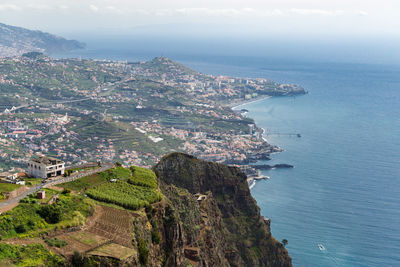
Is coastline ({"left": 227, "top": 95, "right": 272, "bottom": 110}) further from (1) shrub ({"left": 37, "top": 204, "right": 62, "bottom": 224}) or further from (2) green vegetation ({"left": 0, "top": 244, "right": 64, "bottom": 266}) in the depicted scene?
(2) green vegetation ({"left": 0, "top": 244, "right": 64, "bottom": 266})

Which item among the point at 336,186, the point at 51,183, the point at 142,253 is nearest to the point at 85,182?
the point at 51,183

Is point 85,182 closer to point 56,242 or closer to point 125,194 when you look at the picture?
point 125,194

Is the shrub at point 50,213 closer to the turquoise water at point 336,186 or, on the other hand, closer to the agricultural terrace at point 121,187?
the agricultural terrace at point 121,187

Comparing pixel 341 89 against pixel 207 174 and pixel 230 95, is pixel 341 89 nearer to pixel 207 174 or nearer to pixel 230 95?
pixel 230 95

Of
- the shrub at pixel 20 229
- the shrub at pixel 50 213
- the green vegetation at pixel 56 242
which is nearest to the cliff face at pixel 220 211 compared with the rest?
the shrub at pixel 50 213

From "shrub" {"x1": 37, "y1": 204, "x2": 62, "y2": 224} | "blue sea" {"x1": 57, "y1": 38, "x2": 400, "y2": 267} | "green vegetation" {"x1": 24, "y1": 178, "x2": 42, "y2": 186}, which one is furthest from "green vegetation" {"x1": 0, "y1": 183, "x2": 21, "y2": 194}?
"blue sea" {"x1": 57, "y1": 38, "x2": 400, "y2": 267}

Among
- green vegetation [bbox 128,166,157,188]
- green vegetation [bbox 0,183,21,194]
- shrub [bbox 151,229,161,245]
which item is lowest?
shrub [bbox 151,229,161,245]
